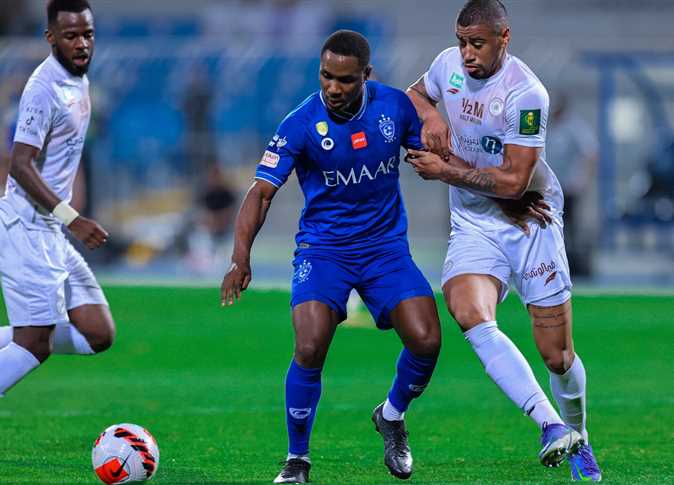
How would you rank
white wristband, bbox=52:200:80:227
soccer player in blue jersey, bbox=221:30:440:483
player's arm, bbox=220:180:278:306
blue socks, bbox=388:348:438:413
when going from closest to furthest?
player's arm, bbox=220:180:278:306, soccer player in blue jersey, bbox=221:30:440:483, blue socks, bbox=388:348:438:413, white wristband, bbox=52:200:80:227

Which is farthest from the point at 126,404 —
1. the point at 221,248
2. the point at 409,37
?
the point at 409,37

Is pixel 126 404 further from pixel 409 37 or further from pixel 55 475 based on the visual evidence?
pixel 409 37

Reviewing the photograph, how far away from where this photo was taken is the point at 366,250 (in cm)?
718

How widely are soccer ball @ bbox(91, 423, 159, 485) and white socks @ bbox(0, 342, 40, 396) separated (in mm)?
1102

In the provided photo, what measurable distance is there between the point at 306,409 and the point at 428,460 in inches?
46.8

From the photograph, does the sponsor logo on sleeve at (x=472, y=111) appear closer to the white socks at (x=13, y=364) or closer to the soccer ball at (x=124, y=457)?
the soccer ball at (x=124, y=457)

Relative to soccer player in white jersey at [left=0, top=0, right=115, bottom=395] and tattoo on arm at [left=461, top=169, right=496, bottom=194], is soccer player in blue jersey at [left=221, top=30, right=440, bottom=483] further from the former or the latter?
soccer player in white jersey at [left=0, top=0, right=115, bottom=395]

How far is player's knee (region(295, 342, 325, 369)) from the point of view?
680 cm

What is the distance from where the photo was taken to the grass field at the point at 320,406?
7441 millimetres

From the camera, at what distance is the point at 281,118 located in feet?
78.7

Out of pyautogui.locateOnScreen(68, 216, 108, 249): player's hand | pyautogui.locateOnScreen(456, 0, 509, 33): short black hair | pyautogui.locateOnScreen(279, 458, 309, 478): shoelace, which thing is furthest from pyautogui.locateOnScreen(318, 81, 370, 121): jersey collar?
pyautogui.locateOnScreen(279, 458, 309, 478): shoelace

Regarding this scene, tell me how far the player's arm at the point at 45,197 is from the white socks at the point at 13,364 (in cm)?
73

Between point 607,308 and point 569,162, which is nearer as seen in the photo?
point 607,308

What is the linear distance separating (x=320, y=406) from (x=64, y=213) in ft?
10.3
